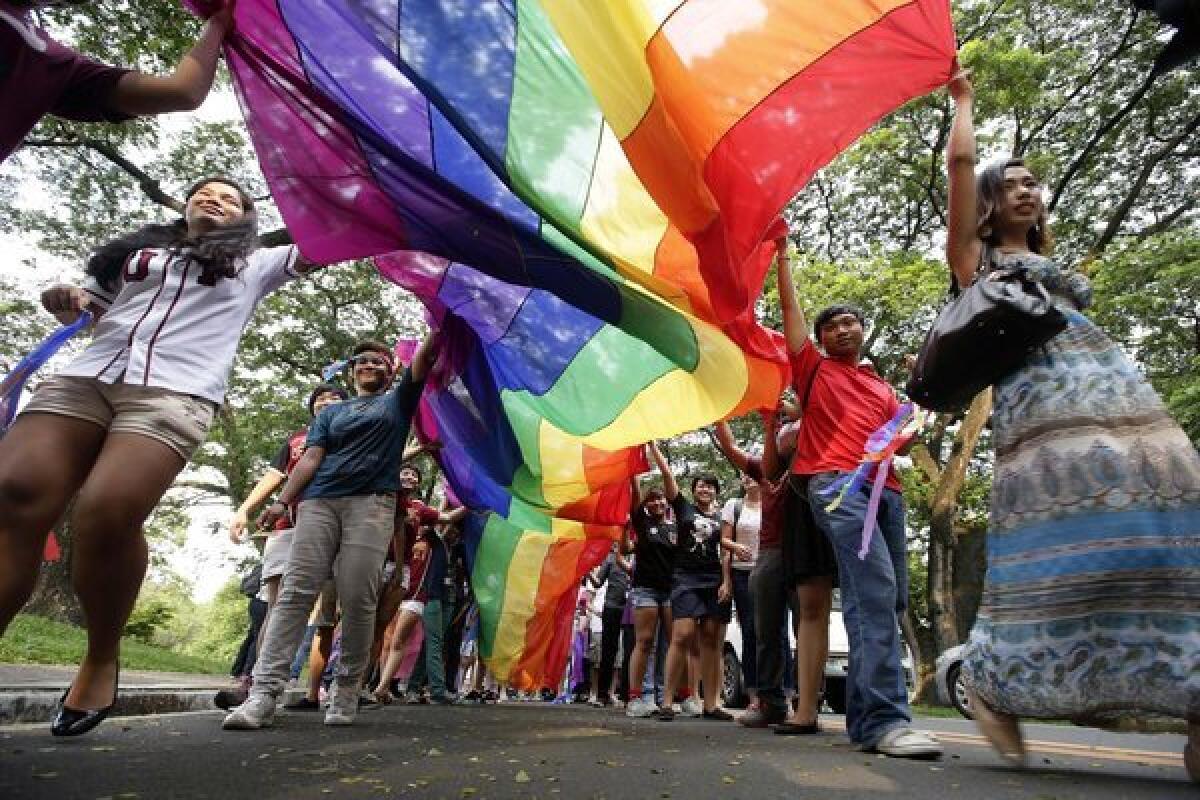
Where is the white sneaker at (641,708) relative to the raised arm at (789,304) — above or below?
below

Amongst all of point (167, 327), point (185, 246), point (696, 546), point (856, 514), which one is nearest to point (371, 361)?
point (185, 246)

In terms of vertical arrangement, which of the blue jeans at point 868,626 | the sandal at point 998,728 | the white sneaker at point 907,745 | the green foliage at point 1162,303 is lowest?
the white sneaker at point 907,745

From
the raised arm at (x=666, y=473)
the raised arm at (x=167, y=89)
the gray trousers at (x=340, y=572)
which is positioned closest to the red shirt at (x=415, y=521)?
the raised arm at (x=666, y=473)

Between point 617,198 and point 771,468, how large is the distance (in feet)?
6.80

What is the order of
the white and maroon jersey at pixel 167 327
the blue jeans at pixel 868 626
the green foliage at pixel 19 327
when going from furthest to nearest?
the green foliage at pixel 19 327 → the blue jeans at pixel 868 626 → the white and maroon jersey at pixel 167 327

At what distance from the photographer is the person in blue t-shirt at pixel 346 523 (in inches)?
158

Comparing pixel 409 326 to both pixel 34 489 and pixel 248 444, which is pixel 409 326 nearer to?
pixel 248 444

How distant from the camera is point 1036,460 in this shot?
255 centimetres

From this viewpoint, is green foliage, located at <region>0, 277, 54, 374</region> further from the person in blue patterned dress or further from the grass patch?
the person in blue patterned dress

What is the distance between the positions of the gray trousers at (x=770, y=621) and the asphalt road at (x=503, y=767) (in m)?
1.00

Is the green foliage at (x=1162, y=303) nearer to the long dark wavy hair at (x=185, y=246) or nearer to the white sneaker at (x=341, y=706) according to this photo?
the white sneaker at (x=341, y=706)

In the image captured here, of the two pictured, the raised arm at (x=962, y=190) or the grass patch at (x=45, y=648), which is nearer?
the raised arm at (x=962, y=190)

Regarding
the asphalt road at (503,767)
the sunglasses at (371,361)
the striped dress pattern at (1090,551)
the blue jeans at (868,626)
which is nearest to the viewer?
the asphalt road at (503,767)

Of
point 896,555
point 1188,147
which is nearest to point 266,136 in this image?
point 896,555
